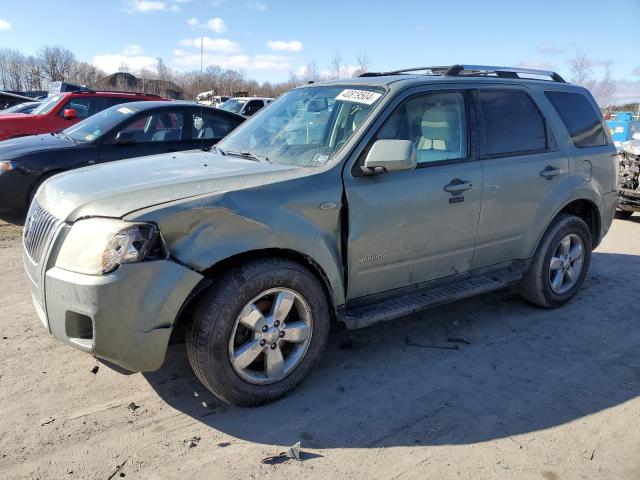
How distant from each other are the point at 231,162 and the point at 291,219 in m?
0.83

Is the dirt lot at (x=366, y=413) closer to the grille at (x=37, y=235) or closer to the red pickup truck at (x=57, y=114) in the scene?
the grille at (x=37, y=235)

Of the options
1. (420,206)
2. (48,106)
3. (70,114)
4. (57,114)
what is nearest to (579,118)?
(420,206)

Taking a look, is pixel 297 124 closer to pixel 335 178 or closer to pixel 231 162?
pixel 231 162

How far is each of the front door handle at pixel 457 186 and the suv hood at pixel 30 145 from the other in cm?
538

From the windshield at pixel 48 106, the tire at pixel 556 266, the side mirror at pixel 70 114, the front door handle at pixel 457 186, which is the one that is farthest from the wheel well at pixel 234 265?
the windshield at pixel 48 106

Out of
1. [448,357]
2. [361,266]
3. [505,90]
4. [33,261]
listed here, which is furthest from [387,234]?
[33,261]

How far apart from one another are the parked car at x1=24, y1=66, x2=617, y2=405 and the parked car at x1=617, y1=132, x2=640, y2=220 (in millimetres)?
4356

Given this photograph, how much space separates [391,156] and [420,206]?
50 cm

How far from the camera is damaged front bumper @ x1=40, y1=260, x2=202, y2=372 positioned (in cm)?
260

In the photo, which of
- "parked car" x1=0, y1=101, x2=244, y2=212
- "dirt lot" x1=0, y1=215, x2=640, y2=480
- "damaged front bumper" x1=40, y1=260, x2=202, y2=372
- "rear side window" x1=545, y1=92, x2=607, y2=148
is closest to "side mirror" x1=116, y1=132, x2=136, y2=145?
"parked car" x1=0, y1=101, x2=244, y2=212

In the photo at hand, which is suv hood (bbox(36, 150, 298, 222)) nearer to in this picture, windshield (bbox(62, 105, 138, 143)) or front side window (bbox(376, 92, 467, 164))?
front side window (bbox(376, 92, 467, 164))

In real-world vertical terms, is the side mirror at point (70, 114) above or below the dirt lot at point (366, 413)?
above

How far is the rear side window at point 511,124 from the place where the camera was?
4109mm

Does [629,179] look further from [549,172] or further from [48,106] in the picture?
[48,106]
